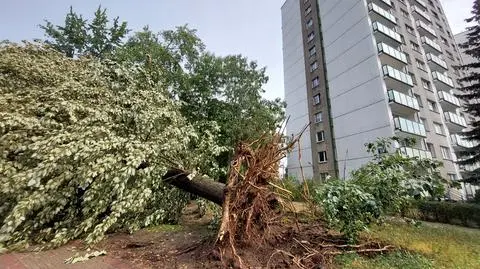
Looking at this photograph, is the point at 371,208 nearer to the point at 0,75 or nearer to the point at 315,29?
the point at 0,75

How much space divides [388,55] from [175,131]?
19820 millimetres

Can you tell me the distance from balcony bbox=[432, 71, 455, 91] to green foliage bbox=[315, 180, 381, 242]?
2659 centimetres

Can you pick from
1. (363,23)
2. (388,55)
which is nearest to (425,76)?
(388,55)

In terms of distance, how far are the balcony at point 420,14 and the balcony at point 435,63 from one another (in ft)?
16.7

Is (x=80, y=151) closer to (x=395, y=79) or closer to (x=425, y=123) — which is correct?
(x=395, y=79)

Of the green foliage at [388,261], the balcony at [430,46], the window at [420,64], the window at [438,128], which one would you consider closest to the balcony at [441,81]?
the window at [420,64]

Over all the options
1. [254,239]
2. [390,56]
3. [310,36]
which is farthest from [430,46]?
[254,239]

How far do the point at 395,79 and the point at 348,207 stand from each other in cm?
1869

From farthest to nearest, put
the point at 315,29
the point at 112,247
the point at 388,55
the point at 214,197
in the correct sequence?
the point at 315,29, the point at 388,55, the point at 214,197, the point at 112,247

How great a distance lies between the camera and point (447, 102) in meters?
24.5

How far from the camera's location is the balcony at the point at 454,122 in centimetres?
2369

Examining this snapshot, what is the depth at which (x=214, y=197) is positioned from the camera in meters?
5.87

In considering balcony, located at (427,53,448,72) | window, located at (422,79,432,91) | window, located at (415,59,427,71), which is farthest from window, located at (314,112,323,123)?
balcony, located at (427,53,448,72)

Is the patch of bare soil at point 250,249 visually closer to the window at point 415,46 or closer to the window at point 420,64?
the window at point 420,64
